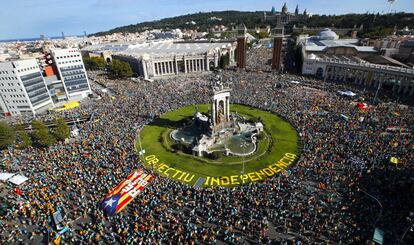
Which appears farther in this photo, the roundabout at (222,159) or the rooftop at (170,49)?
the rooftop at (170,49)

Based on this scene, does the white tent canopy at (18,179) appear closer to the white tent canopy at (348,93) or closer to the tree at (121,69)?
the tree at (121,69)

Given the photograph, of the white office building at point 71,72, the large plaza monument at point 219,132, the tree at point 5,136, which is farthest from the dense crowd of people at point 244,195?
the white office building at point 71,72

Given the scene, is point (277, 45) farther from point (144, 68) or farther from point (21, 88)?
point (21, 88)

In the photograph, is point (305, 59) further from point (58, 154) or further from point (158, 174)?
point (58, 154)

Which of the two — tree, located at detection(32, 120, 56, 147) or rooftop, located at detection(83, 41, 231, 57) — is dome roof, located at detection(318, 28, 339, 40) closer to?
rooftop, located at detection(83, 41, 231, 57)

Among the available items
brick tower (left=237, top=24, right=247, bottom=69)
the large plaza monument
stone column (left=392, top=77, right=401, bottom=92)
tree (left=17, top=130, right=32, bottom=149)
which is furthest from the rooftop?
tree (left=17, top=130, right=32, bottom=149)

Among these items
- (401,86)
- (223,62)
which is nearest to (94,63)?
(223,62)
